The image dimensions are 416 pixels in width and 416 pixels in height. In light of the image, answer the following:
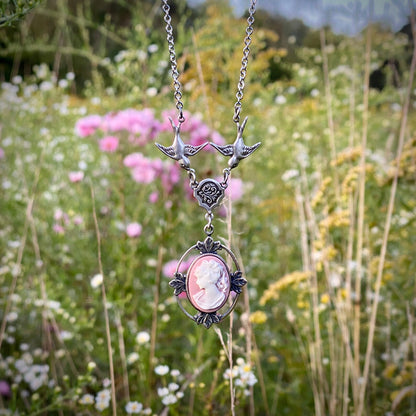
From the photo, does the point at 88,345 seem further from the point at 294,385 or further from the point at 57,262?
the point at 294,385

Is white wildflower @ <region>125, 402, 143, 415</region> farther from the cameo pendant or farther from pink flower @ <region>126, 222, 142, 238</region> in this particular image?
pink flower @ <region>126, 222, 142, 238</region>

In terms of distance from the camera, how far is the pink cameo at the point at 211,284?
793 millimetres

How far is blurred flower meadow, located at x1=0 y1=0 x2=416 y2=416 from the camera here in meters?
1.09

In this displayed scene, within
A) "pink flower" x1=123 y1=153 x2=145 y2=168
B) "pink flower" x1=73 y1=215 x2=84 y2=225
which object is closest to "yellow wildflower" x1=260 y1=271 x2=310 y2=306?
"pink flower" x1=123 y1=153 x2=145 y2=168

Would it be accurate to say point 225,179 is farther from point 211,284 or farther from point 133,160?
point 133,160

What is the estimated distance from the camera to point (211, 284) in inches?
31.2

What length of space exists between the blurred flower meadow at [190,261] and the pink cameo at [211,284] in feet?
0.46

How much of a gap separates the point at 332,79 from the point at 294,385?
1.57m

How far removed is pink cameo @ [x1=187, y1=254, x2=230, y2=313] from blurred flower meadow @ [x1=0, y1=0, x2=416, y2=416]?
141mm

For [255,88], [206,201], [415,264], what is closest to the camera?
[206,201]

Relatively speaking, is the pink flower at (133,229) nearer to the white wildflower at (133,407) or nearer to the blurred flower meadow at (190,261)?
the blurred flower meadow at (190,261)

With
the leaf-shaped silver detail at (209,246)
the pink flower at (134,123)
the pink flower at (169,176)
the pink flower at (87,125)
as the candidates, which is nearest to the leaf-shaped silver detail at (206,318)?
the leaf-shaped silver detail at (209,246)

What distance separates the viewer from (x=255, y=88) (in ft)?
7.12

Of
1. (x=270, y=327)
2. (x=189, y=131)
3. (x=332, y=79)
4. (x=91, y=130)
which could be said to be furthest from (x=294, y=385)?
(x=332, y=79)
